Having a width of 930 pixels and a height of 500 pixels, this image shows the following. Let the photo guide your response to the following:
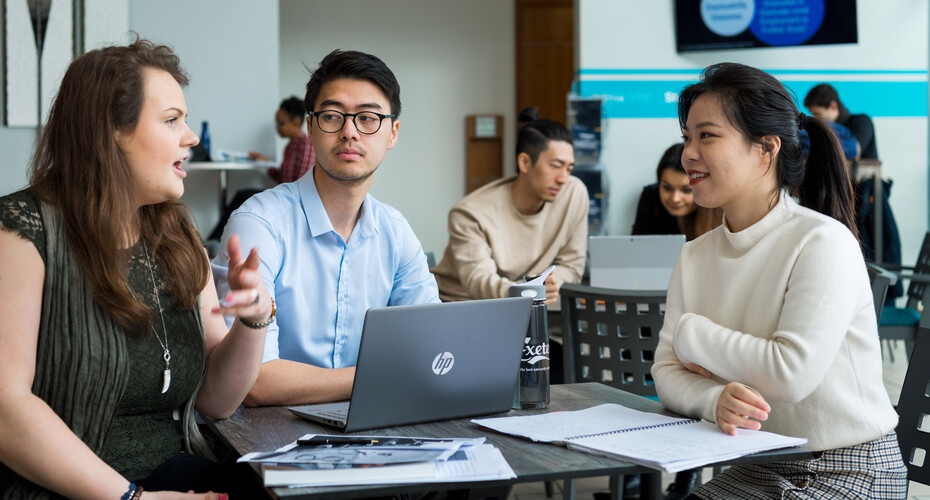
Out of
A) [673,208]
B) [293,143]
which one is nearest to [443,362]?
[673,208]

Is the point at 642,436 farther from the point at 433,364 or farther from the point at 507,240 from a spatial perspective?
the point at 507,240

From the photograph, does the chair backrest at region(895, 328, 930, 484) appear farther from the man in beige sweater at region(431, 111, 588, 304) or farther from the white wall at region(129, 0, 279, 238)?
the white wall at region(129, 0, 279, 238)

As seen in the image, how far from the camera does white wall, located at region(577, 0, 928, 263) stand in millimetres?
6258

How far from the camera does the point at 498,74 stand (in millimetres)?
8523

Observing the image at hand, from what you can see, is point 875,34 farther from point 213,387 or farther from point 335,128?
point 213,387

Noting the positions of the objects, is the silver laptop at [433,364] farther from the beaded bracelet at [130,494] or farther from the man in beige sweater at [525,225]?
the man in beige sweater at [525,225]

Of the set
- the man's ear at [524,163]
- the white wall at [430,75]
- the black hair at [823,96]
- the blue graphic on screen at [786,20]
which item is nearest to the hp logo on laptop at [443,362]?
the man's ear at [524,163]

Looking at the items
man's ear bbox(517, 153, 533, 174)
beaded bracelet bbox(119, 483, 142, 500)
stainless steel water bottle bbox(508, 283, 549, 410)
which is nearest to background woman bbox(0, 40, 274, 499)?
beaded bracelet bbox(119, 483, 142, 500)

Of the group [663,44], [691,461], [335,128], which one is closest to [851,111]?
[663,44]

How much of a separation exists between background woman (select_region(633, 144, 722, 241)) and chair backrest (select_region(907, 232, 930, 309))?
1070 millimetres

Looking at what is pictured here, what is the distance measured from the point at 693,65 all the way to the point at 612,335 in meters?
4.47

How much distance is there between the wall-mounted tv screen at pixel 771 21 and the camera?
20.4 feet

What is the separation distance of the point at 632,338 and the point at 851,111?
194 inches

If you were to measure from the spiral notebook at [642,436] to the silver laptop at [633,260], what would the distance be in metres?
1.40
